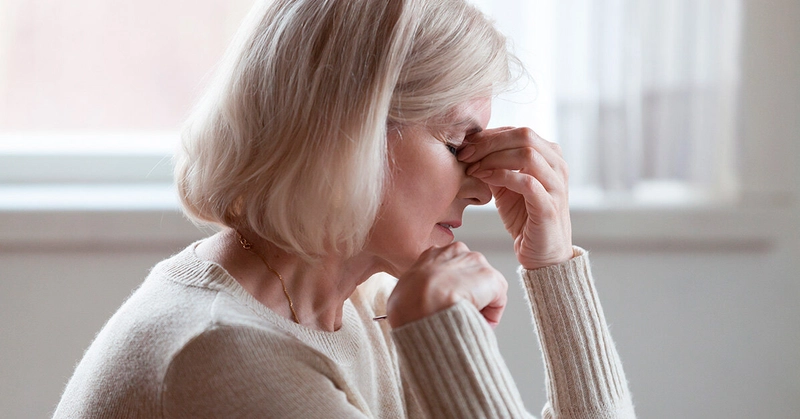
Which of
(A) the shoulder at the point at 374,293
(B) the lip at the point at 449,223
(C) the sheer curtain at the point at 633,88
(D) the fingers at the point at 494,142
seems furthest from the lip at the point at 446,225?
(C) the sheer curtain at the point at 633,88

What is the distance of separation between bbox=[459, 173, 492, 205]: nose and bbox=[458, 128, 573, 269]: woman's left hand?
16mm

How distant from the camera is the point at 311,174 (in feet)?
3.18

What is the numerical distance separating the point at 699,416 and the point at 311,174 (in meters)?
1.51

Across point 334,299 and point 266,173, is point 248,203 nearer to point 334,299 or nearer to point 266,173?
point 266,173

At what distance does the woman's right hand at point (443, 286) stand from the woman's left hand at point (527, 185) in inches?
7.2

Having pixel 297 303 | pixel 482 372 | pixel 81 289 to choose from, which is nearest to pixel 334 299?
pixel 297 303

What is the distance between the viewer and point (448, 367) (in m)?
0.87

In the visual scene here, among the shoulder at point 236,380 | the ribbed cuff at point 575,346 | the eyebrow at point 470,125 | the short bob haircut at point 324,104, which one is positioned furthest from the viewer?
the ribbed cuff at point 575,346

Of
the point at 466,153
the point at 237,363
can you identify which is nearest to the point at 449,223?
the point at 466,153

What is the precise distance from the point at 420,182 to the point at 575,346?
0.38 metres

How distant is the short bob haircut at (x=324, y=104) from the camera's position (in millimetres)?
956

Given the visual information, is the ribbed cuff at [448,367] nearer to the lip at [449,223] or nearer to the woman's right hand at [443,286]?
the woman's right hand at [443,286]

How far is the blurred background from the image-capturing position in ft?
6.30

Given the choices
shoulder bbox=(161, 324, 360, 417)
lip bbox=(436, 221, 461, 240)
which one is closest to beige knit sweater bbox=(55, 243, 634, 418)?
shoulder bbox=(161, 324, 360, 417)
